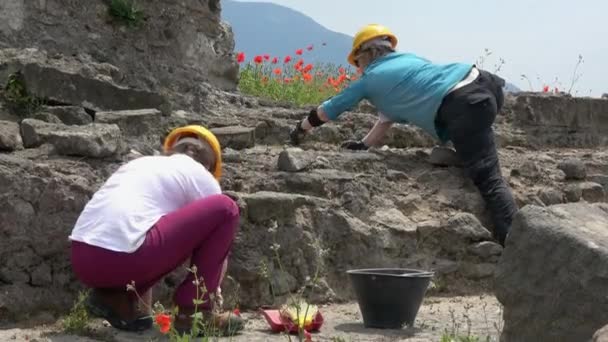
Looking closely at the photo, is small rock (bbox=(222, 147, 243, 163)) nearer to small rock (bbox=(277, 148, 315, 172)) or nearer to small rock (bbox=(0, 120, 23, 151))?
small rock (bbox=(277, 148, 315, 172))

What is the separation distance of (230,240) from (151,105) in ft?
6.06

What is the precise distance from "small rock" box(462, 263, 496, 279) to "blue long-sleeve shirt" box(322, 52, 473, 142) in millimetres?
827

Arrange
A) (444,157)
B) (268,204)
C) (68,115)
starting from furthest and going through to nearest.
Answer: (444,157) < (68,115) < (268,204)

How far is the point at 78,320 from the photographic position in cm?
405

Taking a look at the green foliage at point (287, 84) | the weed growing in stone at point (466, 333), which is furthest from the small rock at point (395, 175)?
the green foliage at point (287, 84)

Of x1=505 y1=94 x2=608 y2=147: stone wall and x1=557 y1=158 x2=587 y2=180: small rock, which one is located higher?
x1=505 y1=94 x2=608 y2=147: stone wall

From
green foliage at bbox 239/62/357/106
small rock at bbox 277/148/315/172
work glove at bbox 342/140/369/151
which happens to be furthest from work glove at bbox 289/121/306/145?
green foliage at bbox 239/62/357/106

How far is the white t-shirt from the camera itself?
3865mm

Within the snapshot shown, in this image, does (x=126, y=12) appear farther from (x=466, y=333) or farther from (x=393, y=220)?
(x=466, y=333)

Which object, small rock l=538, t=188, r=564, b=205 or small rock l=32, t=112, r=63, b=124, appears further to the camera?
small rock l=538, t=188, r=564, b=205

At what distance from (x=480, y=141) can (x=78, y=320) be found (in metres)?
2.63

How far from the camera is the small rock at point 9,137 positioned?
4578 millimetres

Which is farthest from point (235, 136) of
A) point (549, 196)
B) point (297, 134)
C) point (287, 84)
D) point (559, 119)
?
point (287, 84)

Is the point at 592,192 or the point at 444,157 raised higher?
the point at 444,157
